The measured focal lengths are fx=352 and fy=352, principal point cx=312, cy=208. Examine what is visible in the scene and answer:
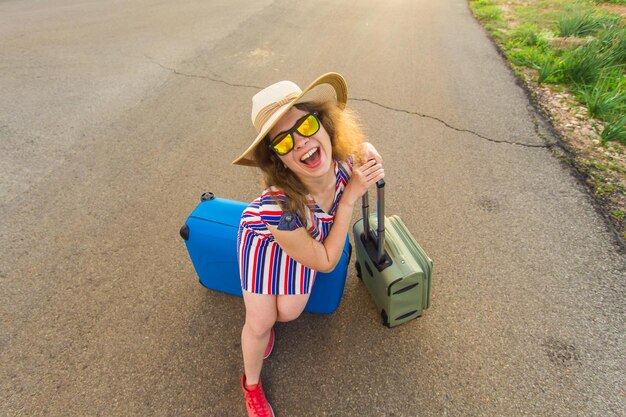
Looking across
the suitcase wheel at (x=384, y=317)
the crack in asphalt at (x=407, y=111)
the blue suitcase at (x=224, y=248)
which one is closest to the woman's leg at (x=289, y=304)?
the blue suitcase at (x=224, y=248)

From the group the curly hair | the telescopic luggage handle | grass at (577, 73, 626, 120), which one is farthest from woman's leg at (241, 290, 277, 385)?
grass at (577, 73, 626, 120)

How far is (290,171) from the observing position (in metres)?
1.54

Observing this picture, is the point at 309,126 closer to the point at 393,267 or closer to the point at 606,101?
the point at 393,267

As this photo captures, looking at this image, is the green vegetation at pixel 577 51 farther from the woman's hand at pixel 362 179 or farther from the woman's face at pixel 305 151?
Result: the woman's face at pixel 305 151

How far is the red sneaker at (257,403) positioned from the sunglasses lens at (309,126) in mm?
1250

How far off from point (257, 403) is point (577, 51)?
508cm

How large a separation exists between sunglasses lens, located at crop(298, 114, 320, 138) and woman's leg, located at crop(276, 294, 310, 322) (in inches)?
30.4

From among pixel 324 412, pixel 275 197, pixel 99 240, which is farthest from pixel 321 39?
pixel 324 412

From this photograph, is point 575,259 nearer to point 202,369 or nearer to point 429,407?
point 429,407

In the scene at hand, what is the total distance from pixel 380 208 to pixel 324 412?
1051 mm

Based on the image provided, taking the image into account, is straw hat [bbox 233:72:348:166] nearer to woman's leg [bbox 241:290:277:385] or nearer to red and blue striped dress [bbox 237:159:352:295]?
red and blue striped dress [bbox 237:159:352:295]

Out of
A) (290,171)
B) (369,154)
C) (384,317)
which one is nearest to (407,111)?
(369,154)

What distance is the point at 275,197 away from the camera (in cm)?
146

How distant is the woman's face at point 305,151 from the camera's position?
1.39 metres
